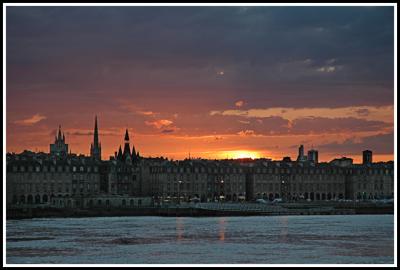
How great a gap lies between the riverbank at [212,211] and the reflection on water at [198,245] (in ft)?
92.8

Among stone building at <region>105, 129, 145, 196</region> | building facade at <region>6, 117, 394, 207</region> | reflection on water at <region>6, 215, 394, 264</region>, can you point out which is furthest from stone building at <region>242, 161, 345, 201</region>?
reflection on water at <region>6, 215, 394, 264</region>

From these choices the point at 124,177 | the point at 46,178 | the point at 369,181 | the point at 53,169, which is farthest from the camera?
the point at 369,181

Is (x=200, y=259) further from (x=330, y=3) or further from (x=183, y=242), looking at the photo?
(x=330, y=3)

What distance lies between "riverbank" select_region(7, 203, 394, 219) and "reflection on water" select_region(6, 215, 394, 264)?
28297 mm

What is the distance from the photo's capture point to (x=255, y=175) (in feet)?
497

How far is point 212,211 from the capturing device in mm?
114250

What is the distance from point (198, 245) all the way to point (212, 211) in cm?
5690

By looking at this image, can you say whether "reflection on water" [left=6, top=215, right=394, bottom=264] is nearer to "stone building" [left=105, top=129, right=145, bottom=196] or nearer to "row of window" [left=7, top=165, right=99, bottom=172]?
"row of window" [left=7, top=165, right=99, bottom=172]

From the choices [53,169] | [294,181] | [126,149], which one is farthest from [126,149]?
[294,181]

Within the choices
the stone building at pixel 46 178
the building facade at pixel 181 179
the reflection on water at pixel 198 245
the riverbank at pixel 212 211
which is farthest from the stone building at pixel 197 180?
the reflection on water at pixel 198 245

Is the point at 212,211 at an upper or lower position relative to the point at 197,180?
lower

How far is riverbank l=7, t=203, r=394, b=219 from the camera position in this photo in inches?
4210

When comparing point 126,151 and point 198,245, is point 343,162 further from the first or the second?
point 198,245

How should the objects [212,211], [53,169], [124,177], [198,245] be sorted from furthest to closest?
[124,177] < [53,169] < [212,211] < [198,245]
